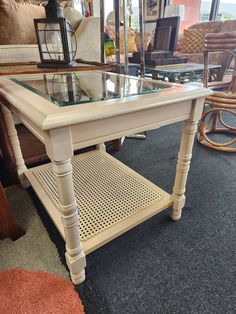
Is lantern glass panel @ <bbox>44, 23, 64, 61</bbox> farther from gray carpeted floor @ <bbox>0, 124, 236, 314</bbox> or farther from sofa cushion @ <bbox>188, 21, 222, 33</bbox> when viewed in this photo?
sofa cushion @ <bbox>188, 21, 222, 33</bbox>

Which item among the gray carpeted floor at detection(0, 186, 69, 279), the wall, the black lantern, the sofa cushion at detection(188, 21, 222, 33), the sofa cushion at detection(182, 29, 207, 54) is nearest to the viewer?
the gray carpeted floor at detection(0, 186, 69, 279)

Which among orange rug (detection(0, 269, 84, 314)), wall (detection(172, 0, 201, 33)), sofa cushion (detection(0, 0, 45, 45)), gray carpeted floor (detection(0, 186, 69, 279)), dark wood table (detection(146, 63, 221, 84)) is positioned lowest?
gray carpeted floor (detection(0, 186, 69, 279))

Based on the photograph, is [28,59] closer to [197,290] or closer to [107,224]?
[107,224]

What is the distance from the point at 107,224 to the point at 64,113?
49 cm

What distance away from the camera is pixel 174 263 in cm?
75

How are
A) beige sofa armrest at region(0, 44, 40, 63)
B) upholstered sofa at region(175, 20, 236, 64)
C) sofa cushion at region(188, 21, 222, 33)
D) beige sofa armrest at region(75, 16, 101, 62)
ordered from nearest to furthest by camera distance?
1. beige sofa armrest at region(0, 44, 40, 63)
2. beige sofa armrest at region(75, 16, 101, 62)
3. upholstered sofa at region(175, 20, 236, 64)
4. sofa cushion at region(188, 21, 222, 33)

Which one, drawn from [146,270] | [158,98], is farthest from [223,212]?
[158,98]

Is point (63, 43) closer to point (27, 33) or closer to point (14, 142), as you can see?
point (14, 142)

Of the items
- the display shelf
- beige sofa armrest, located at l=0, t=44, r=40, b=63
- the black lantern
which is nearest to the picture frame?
beige sofa armrest, located at l=0, t=44, r=40, b=63

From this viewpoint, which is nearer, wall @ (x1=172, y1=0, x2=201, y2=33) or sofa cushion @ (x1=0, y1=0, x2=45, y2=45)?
sofa cushion @ (x1=0, y1=0, x2=45, y2=45)

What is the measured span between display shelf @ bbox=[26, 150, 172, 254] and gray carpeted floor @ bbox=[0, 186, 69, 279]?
0.12 metres

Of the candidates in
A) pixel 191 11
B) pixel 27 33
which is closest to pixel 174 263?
pixel 27 33

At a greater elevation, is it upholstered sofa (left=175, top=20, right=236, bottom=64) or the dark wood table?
upholstered sofa (left=175, top=20, right=236, bottom=64)

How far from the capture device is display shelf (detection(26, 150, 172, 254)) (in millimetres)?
754
